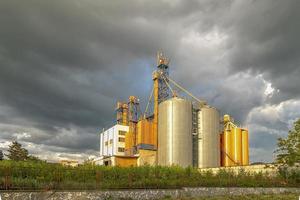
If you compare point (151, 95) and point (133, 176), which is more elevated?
point (151, 95)

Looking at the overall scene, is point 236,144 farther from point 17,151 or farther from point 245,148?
point 17,151

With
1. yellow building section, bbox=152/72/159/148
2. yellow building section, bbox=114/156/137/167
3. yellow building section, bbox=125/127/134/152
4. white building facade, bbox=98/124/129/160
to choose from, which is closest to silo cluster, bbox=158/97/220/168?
yellow building section, bbox=152/72/159/148

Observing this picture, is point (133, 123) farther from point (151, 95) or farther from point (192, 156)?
point (192, 156)

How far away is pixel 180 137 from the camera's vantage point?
7238 cm

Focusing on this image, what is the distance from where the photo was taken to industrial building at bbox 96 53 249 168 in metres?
72.9

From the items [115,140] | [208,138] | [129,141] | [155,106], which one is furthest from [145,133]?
[115,140]

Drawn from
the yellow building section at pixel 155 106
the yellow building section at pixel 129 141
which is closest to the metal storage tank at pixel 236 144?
the yellow building section at pixel 155 106

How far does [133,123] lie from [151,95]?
8230 millimetres

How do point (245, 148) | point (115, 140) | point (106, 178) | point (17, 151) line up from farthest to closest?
point (115, 140) → point (245, 148) → point (17, 151) → point (106, 178)

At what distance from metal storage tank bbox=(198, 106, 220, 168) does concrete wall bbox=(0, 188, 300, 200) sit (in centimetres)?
4249

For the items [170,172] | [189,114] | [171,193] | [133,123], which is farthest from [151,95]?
[171,193]

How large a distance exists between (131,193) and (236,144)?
6070cm

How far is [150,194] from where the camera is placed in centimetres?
2578

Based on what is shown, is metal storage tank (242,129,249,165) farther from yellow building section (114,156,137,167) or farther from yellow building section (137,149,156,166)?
yellow building section (114,156,137,167)
